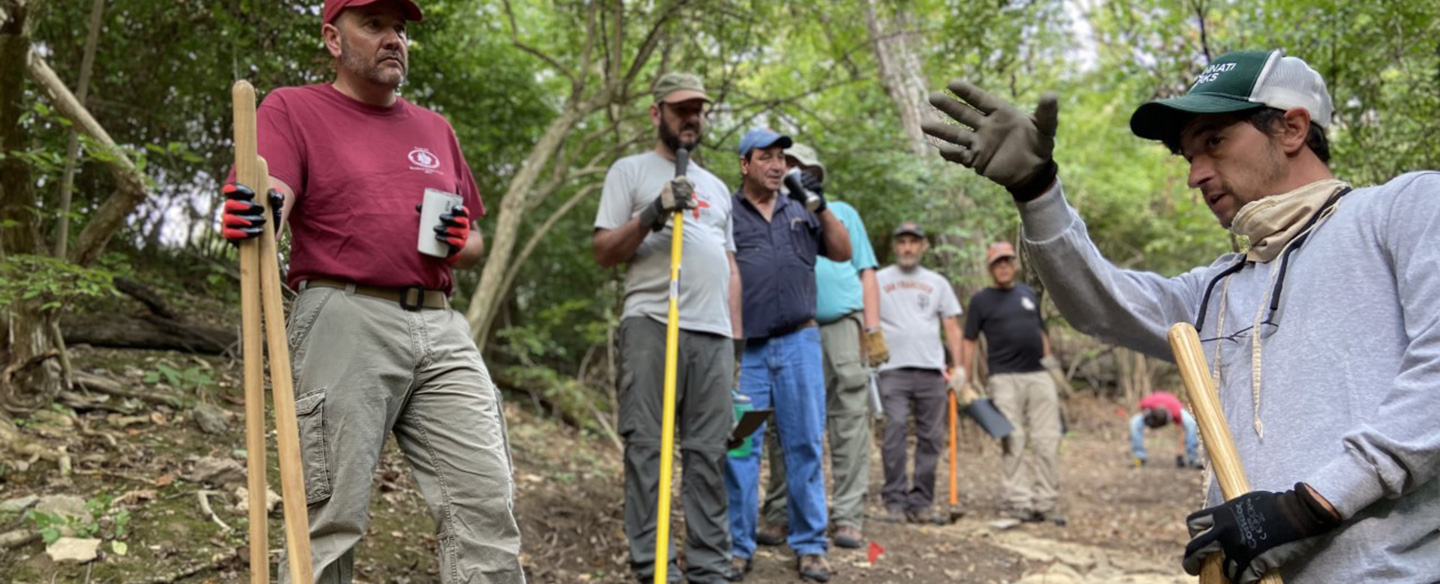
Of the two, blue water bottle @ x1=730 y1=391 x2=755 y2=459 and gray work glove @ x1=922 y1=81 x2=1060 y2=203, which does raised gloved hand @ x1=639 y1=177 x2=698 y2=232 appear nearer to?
blue water bottle @ x1=730 y1=391 x2=755 y2=459

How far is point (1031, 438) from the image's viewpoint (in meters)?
7.84

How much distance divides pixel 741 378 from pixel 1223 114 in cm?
359

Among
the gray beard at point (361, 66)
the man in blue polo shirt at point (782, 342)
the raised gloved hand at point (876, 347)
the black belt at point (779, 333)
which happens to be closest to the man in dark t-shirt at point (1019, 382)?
the raised gloved hand at point (876, 347)

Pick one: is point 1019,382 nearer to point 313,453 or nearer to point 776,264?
point 776,264

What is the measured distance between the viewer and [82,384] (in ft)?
17.2

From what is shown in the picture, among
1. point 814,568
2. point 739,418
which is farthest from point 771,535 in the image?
point 739,418

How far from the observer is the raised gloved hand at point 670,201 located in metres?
4.45

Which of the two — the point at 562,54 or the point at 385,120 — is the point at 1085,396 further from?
the point at 385,120

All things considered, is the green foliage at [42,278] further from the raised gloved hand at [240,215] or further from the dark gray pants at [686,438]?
the dark gray pants at [686,438]

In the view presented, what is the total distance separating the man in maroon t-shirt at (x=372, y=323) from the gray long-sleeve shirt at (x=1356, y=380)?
6.21 ft

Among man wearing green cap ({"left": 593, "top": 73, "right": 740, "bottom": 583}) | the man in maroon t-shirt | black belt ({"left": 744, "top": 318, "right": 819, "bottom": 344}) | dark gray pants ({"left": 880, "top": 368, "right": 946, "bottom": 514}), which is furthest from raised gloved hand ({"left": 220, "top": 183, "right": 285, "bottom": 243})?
dark gray pants ({"left": 880, "top": 368, "right": 946, "bottom": 514})

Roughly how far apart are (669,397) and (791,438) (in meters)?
1.31

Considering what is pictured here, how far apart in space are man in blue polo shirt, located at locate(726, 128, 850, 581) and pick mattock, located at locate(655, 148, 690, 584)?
31.8 inches

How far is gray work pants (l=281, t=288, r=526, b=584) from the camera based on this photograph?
9.85ft
